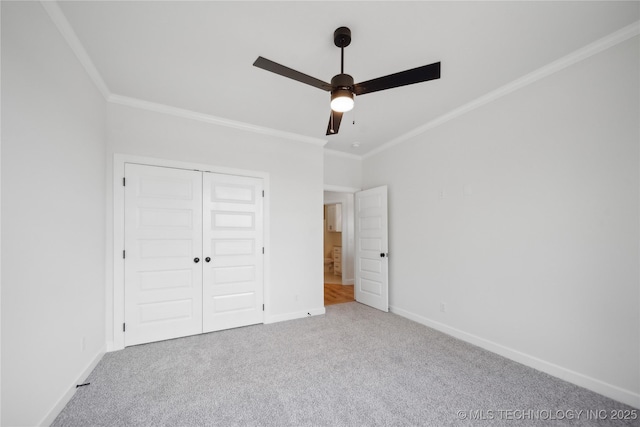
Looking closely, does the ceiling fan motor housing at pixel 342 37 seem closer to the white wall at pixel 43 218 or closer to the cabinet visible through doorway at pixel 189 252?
the white wall at pixel 43 218

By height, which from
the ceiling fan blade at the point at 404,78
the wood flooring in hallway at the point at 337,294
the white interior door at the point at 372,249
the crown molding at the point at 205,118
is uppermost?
the crown molding at the point at 205,118

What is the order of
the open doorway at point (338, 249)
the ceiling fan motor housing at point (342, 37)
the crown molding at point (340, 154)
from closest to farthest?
1. the ceiling fan motor housing at point (342, 37)
2. the crown molding at point (340, 154)
3. the open doorway at point (338, 249)

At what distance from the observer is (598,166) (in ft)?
6.98

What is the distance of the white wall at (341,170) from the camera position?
477cm

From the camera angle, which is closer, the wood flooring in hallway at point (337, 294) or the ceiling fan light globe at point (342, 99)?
the ceiling fan light globe at point (342, 99)

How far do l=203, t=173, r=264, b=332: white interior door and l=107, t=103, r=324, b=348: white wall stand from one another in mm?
185

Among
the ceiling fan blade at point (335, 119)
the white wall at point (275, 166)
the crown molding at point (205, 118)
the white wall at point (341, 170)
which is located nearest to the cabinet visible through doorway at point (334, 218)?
the white wall at point (341, 170)

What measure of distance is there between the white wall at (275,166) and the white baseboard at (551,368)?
1.93 metres

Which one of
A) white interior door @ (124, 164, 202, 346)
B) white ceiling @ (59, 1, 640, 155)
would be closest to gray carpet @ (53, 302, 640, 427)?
white interior door @ (124, 164, 202, 346)

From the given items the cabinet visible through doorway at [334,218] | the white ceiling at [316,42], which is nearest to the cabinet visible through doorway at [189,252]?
the white ceiling at [316,42]

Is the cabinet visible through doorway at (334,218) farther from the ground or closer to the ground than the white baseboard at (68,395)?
farther from the ground

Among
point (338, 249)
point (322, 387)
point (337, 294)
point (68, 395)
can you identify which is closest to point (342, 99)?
point (322, 387)

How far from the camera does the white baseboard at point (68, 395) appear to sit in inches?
69.0

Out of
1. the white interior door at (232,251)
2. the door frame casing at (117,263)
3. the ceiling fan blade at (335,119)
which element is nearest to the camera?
the ceiling fan blade at (335,119)
